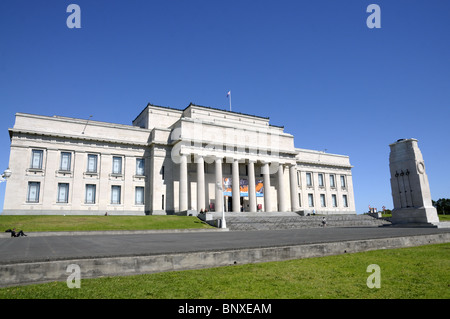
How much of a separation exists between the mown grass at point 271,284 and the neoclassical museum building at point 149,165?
1108 inches

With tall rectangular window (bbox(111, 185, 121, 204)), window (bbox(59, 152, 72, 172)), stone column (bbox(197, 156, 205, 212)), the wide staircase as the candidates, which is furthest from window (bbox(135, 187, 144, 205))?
the wide staircase

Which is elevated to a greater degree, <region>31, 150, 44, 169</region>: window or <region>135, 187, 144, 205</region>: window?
<region>31, 150, 44, 169</region>: window

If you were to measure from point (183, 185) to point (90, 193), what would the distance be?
13.6 meters

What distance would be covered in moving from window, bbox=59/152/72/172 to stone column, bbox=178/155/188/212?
16059 mm

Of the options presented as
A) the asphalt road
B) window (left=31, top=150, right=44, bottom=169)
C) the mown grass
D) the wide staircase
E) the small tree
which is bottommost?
the mown grass

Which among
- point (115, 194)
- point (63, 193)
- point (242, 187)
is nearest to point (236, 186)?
point (242, 187)

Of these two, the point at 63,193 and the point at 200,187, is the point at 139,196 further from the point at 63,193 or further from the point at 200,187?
the point at 63,193

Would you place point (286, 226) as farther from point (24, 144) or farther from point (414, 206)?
point (24, 144)

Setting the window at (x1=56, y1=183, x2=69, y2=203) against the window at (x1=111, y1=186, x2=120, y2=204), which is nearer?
the window at (x1=56, y1=183, x2=69, y2=203)

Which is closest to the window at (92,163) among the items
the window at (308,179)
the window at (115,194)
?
the window at (115,194)

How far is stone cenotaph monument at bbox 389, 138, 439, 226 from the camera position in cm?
2978

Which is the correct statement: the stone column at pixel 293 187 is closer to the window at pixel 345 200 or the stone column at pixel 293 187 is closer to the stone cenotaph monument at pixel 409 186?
the window at pixel 345 200

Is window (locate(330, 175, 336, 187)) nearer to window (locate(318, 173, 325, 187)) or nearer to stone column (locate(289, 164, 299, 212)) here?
window (locate(318, 173, 325, 187))

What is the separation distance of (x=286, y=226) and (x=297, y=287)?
30274 mm
